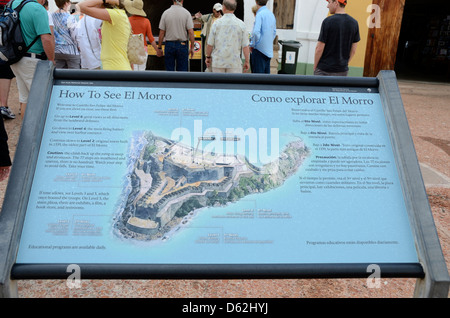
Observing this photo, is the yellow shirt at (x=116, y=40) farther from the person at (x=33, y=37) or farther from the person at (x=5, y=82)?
the person at (x=5, y=82)

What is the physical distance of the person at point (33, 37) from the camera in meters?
4.23

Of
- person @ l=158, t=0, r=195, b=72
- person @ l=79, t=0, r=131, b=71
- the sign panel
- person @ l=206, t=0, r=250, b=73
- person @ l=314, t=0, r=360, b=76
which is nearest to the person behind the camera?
the sign panel

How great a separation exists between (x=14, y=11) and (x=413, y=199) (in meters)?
4.56

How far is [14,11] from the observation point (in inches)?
168

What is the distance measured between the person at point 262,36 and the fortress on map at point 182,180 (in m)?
4.71

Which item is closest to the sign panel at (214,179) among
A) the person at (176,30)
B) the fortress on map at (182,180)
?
the fortress on map at (182,180)

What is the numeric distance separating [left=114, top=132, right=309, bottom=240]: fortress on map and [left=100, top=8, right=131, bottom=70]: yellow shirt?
2.34 metres

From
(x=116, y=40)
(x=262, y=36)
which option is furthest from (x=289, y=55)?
(x=116, y=40)

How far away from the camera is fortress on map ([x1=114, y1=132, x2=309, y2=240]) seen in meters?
1.56

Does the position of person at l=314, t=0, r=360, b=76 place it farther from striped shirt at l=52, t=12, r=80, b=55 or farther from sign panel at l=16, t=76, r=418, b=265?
striped shirt at l=52, t=12, r=80, b=55

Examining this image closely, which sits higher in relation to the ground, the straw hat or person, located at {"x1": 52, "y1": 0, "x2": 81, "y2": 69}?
the straw hat

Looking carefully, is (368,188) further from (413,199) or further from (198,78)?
(198,78)

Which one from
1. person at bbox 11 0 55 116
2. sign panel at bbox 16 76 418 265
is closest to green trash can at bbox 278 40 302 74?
person at bbox 11 0 55 116

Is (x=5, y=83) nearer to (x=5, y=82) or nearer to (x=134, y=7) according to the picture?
(x=5, y=82)
